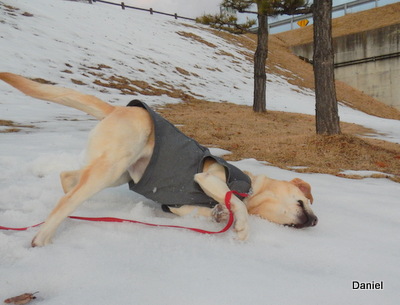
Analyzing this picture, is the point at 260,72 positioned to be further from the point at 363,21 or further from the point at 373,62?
the point at 363,21

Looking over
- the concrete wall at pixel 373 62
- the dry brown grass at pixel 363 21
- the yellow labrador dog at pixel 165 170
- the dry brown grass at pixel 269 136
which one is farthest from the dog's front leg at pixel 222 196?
the dry brown grass at pixel 363 21

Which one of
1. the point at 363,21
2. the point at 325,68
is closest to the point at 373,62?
the point at 363,21

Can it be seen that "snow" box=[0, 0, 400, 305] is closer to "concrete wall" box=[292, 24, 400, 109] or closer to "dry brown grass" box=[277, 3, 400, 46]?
"concrete wall" box=[292, 24, 400, 109]

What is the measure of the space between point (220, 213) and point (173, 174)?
41 cm

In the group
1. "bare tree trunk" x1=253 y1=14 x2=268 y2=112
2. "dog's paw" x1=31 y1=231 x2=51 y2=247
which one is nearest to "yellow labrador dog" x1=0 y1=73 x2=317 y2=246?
"dog's paw" x1=31 y1=231 x2=51 y2=247

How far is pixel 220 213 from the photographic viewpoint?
2236mm

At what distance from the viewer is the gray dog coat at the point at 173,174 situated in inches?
92.0

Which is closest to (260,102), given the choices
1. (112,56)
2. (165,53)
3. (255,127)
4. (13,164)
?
(255,127)

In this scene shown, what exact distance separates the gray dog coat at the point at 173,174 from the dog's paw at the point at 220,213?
0.42ft

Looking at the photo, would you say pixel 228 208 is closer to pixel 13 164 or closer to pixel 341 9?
pixel 13 164

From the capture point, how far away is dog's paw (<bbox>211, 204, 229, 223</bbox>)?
222cm

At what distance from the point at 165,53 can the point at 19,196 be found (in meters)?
15.8

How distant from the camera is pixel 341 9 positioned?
91.7 feet

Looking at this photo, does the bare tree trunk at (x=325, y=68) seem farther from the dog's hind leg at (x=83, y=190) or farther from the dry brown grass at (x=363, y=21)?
the dry brown grass at (x=363, y=21)
